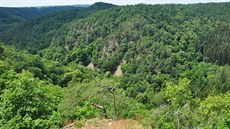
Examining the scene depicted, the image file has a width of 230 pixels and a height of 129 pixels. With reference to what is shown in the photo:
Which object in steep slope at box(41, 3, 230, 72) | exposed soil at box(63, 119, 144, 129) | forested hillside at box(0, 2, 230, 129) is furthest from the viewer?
Answer: steep slope at box(41, 3, 230, 72)

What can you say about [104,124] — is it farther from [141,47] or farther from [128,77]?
[141,47]

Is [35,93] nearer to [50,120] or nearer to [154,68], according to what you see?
[50,120]

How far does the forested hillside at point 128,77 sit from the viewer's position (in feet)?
100

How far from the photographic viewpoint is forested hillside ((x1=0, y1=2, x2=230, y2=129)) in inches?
1200

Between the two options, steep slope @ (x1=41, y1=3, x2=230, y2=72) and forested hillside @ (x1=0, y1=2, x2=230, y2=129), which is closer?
forested hillside @ (x1=0, y1=2, x2=230, y2=129)

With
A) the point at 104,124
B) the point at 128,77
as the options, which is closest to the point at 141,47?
the point at 128,77

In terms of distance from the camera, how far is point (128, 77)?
146500 mm

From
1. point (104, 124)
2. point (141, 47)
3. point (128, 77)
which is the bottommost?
point (128, 77)

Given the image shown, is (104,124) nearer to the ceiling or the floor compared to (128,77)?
nearer to the ceiling

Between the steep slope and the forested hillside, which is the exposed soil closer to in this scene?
the forested hillside

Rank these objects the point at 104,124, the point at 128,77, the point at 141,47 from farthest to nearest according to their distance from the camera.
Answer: the point at 141,47
the point at 128,77
the point at 104,124

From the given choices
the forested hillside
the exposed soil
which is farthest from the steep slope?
the exposed soil

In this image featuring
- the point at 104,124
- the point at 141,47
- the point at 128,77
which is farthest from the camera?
the point at 141,47

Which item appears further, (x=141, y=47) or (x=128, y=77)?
(x=141, y=47)
